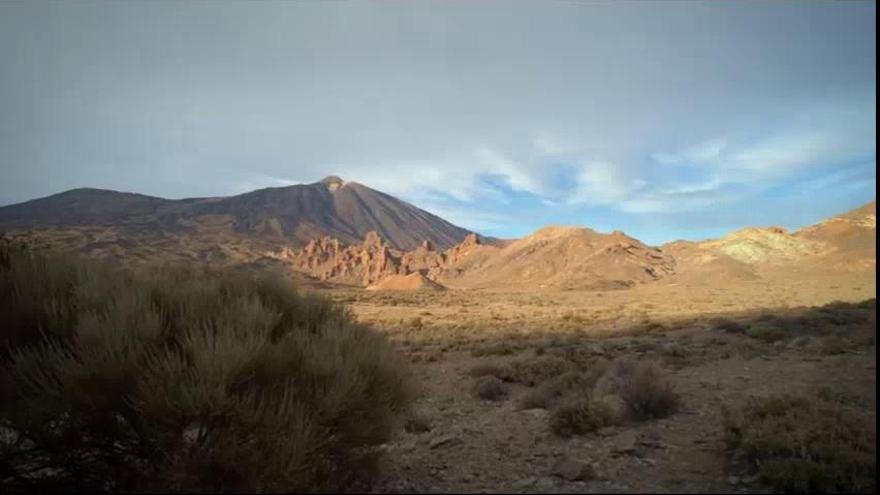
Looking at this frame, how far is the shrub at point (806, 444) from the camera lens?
17.0 feet

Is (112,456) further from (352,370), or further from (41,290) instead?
(352,370)

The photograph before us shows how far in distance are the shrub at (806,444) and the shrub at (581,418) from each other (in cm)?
150

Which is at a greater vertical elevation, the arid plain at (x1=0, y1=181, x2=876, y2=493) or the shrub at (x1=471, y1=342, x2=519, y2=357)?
the arid plain at (x1=0, y1=181, x2=876, y2=493)

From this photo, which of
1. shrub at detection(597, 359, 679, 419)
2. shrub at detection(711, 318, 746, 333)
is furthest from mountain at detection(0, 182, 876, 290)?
shrub at detection(597, 359, 679, 419)

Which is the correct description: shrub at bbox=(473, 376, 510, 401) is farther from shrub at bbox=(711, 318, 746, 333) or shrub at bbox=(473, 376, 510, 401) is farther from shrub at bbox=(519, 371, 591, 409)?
shrub at bbox=(711, 318, 746, 333)

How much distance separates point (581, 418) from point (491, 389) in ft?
15.8

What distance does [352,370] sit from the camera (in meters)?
5.62

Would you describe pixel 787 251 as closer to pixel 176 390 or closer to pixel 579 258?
pixel 579 258

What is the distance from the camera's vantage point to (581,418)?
782 cm

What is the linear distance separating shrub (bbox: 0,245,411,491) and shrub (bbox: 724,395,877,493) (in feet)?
12.0

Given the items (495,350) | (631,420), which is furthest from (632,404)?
(495,350)

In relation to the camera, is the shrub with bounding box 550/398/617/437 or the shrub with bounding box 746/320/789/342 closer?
the shrub with bounding box 550/398/617/437

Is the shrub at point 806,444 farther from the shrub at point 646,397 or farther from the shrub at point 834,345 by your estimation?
the shrub at point 834,345

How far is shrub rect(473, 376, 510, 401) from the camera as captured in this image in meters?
12.4
